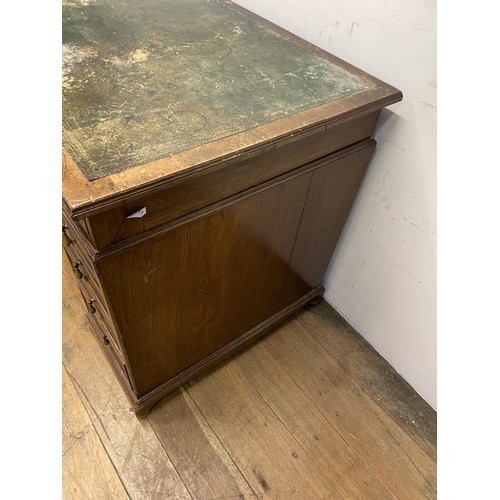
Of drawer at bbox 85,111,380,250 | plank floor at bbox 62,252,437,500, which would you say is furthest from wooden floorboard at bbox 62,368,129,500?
drawer at bbox 85,111,380,250

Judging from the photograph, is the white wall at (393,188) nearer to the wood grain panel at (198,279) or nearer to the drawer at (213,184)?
the drawer at (213,184)

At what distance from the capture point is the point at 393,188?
992mm

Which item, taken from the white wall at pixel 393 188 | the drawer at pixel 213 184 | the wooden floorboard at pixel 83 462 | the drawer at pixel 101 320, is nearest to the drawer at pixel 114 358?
the drawer at pixel 101 320

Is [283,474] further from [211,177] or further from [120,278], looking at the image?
[211,177]

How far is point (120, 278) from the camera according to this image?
27.6 inches

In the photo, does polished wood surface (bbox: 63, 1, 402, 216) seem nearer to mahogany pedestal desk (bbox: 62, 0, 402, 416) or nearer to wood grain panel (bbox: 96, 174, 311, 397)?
mahogany pedestal desk (bbox: 62, 0, 402, 416)

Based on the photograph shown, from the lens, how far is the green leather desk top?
63 centimetres

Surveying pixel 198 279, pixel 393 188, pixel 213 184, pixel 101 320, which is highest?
pixel 213 184

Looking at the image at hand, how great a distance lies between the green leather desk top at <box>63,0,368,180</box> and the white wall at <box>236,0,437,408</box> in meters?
0.08

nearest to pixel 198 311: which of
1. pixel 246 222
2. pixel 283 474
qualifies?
pixel 246 222

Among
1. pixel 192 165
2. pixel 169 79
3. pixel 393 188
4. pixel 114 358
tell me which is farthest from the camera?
pixel 114 358

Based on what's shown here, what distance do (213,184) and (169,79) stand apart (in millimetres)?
237

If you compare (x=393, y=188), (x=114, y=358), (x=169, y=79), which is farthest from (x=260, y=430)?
(x=169, y=79)

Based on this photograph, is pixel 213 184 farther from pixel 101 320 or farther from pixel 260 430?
pixel 260 430
